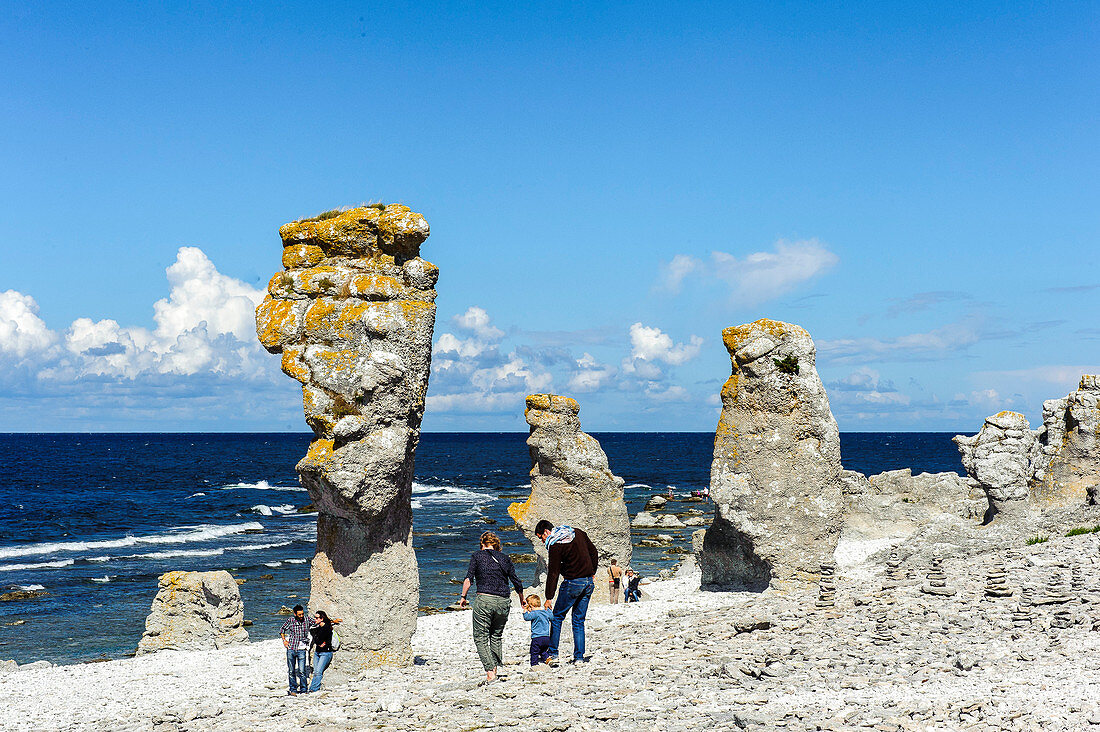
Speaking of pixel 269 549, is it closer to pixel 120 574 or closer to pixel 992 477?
pixel 120 574

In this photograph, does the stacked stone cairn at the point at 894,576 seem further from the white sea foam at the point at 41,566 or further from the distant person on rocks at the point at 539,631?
the white sea foam at the point at 41,566

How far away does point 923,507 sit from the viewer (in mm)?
34781

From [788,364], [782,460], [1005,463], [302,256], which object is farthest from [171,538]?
[1005,463]

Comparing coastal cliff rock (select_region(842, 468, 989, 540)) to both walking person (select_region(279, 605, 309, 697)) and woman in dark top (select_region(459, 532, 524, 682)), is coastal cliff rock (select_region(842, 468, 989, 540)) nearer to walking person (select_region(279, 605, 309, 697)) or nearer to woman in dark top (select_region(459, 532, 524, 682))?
woman in dark top (select_region(459, 532, 524, 682))

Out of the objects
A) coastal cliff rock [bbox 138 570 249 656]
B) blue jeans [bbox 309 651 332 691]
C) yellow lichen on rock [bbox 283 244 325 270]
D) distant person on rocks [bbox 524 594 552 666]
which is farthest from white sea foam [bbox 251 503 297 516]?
distant person on rocks [bbox 524 594 552 666]

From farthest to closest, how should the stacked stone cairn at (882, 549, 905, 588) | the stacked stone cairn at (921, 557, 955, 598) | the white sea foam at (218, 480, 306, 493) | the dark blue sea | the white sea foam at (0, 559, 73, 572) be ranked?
1. the white sea foam at (218, 480, 306, 493)
2. the white sea foam at (0, 559, 73, 572)
3. the dark blue sea
4. the stacked stone cairn at (882, 549, 905, 588)
5. the stacked stone cairn at (921, 557, 955, 598)

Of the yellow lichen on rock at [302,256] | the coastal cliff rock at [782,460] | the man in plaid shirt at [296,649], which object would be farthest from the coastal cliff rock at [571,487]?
the yellow lichen on rock at [302,256]

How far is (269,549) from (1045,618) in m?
39.9

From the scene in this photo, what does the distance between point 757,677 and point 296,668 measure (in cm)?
711

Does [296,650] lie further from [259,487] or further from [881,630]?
[259,487]

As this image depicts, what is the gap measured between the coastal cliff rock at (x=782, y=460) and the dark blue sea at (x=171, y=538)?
14.0 metres

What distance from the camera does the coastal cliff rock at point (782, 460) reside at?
1938 centimetres

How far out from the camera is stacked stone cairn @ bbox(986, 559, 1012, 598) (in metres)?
13.8

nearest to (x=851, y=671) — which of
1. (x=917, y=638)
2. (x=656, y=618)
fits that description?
(x=917, y=638)
